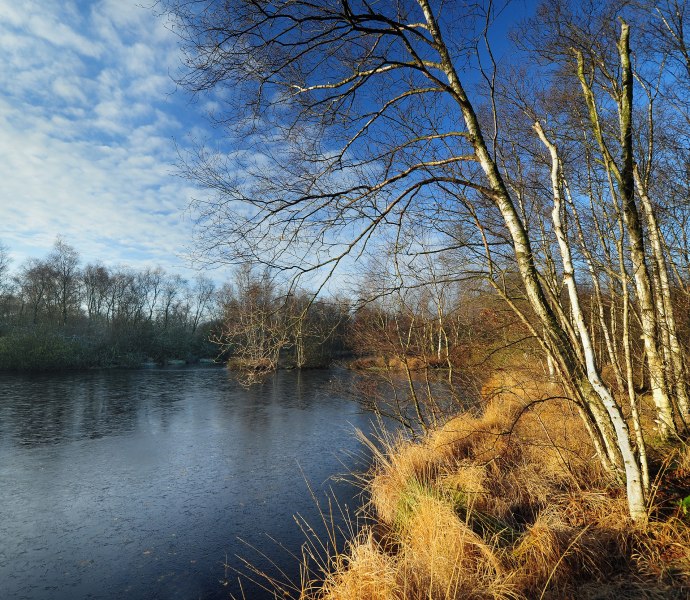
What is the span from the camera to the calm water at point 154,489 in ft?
15.0

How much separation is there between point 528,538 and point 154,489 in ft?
19.3

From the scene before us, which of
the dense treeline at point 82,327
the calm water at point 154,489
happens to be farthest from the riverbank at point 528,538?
the dense treeline at point 82,327

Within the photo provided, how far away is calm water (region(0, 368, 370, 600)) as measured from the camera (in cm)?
459

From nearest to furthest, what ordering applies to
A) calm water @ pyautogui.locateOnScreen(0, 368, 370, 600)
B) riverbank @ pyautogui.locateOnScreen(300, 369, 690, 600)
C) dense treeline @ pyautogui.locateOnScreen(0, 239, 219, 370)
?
riverbank @ pyautogui.locateOnScreen(300, 369, 690, 600), calm water @ pyautogui.locateOnScreen(0, 368, 370, 600), dense treeline @ pyautogui.locateOnScreen(0, 239, 219, 370)

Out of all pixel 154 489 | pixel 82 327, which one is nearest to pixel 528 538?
pixel 154 489

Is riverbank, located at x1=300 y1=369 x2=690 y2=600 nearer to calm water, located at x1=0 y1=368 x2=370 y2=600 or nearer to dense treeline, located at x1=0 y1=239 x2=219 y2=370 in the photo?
calm water, located at x1=0 y1=368 x2=370 y2=600

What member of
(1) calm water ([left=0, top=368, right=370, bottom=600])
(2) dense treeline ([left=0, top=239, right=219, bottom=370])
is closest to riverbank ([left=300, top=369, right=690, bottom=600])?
(1) calm water ([left=0, top=368, right=370, bottom=600])

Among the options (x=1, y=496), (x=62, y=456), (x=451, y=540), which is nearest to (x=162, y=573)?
(x=451, y=540)

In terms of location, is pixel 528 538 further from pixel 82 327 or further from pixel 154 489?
pixel 82 327

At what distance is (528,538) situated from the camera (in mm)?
3443

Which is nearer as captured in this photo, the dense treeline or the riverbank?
the riverbank

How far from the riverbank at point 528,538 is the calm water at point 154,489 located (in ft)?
4.61

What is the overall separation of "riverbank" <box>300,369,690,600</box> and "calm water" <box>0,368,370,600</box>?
1.41 metres

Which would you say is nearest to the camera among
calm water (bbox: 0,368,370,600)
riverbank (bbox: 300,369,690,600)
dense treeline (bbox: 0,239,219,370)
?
riverbank (bbox: 300,369,690,600)
